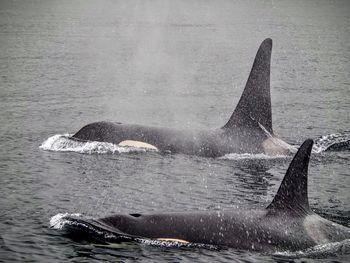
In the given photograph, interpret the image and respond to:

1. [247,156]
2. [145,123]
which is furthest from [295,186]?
[145,123]

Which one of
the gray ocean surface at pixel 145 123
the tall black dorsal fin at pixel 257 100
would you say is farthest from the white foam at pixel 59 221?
the tall black dorsal fin at pixel 257 100

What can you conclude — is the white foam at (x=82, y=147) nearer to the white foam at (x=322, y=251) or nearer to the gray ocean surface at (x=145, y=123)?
Result: the gray ocean surface at (x=145, y=123)

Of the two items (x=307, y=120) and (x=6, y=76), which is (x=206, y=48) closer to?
(x=6, y=76)

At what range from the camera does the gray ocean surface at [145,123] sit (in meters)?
14.9

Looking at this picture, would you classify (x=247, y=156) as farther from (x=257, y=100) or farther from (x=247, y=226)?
(x=247, y=226)

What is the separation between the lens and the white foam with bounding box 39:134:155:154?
74.4 feet

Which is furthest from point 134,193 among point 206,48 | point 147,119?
point 206,48

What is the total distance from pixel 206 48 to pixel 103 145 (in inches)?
1764

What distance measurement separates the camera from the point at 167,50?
6756cm

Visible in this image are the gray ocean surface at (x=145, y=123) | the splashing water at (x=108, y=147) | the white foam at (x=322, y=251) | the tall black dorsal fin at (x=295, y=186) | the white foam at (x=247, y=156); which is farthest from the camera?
the splashing water at (x=108, y=147)

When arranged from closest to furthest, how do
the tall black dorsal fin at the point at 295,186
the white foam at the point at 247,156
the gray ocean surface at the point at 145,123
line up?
the tall black dorsal fin at the point at 295,186 < the gray ocean surface at the point at 145,123 < the white foam at the point at 247,156

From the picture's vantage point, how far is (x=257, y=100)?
2252cm

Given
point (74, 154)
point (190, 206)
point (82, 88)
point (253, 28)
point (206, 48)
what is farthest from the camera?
point (253, 28)

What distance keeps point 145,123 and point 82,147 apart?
6000mm
